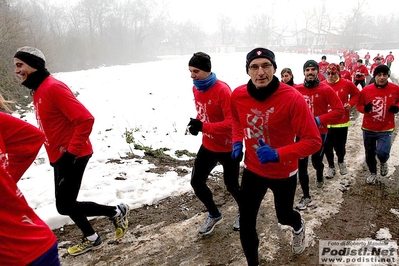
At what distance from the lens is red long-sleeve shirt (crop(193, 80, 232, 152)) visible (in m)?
3.33

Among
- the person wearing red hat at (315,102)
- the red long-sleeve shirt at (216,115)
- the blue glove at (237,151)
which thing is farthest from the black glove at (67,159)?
the person wearing red hat at (315,102)

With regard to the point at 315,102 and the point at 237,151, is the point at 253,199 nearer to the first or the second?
the point at 237,151

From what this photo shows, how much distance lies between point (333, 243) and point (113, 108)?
11133 millimetres

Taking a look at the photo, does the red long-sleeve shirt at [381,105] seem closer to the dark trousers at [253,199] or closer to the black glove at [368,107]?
the black glove at [368,107]

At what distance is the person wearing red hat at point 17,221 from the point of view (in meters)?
1.54

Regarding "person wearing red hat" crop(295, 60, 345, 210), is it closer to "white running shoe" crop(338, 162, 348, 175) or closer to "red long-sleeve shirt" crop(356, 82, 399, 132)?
"red long-sleeve shirt" crop(356, 82, 399, 132)

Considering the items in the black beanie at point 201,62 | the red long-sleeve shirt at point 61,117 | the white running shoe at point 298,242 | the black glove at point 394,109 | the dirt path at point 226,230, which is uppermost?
the black beanie at point 201,62

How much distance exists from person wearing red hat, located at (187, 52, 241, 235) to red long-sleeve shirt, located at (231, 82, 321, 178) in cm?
46

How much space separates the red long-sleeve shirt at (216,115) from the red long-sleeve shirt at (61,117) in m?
1.30

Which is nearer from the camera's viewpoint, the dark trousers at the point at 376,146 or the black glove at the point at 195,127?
the black glove at the point at 195,127

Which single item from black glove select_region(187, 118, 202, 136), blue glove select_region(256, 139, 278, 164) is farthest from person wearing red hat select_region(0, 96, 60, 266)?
black glove select_region(187, 118, 202, 136)

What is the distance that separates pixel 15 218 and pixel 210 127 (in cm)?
214

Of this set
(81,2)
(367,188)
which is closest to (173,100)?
(367,188)

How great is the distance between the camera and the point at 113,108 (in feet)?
42.5
